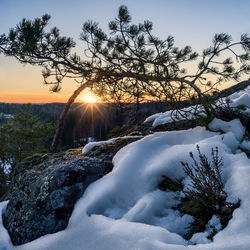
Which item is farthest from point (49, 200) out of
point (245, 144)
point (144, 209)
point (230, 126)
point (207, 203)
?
point (230, 126)

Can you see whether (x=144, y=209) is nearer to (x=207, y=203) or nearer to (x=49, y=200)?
(x=207, y=203)

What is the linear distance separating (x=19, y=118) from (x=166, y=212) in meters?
16.0

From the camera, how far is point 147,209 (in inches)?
71.9

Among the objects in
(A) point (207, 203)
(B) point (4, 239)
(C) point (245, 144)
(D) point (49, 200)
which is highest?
(C) point (245, 144)

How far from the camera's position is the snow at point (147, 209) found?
1403mm

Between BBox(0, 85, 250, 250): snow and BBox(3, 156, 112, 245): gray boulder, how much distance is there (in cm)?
10

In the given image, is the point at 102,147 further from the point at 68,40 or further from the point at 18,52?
the point at 18,52

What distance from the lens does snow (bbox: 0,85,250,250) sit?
1.40 meters

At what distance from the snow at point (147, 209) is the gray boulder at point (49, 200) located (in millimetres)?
96

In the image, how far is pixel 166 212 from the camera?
A: 6.04 feet

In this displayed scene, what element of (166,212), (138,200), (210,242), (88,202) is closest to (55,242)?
(88,202)

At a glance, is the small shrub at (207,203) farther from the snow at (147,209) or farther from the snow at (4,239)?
the snow at (4,239)

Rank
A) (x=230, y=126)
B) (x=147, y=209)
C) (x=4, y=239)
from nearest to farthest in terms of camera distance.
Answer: (x=147, y=209)
(x=4, y=239)
(x=230, y=126)

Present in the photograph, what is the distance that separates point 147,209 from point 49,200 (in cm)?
107
